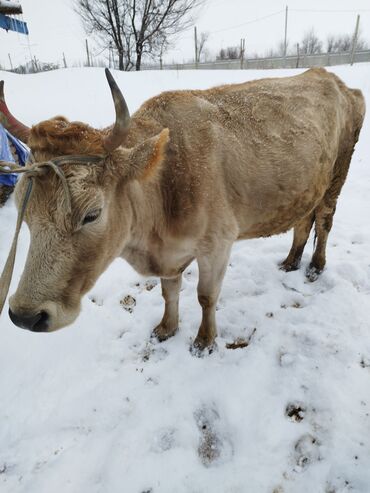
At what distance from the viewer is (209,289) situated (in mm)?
2832

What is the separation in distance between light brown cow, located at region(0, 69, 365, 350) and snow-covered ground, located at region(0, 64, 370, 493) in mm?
366

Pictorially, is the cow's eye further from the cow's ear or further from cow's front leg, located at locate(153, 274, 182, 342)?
cow's front leg, located at locate(153, 274, 182, 342)

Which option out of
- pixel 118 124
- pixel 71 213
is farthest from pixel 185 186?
pixel 71 213

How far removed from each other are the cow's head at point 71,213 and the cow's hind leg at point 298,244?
2.57m

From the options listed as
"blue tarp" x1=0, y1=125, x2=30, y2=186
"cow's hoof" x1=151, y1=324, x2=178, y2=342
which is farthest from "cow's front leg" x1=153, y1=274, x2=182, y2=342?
"blue tarp" x1=0, y1=125, x2=30, y2=186

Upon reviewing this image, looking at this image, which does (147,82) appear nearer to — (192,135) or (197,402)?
(192,135)

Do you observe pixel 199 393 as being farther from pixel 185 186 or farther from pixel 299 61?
pixel 299 61

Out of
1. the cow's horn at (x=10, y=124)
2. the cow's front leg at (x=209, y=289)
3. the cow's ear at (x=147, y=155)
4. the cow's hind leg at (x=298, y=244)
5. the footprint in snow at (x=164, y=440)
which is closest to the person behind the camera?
the cow's ear at (x=147, y=155)

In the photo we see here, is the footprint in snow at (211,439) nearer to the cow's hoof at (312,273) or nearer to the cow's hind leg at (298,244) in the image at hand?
the cow's hoof at (312,273)

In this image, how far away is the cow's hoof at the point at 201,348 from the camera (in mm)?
2961

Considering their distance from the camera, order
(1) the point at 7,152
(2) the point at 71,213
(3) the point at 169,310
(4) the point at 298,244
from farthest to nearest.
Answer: (1) the point at 7,152 < (4) the point at 298,244 < (3) the point at 169,310 < (2) the point at 71,213

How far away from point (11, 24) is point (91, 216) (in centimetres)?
673

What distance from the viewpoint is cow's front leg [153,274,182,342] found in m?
3.06

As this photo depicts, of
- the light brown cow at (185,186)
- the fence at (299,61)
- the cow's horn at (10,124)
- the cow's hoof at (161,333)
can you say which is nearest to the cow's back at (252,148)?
the light brown cow at (185,186)
